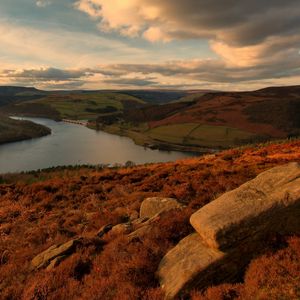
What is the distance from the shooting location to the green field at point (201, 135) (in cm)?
12938

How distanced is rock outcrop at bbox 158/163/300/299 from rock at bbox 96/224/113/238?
14.0 feet

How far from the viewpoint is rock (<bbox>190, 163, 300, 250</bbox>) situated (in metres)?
8.34

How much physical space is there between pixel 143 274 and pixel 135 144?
131111 mm

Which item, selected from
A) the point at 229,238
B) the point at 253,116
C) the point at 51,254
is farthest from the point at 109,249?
the point at 253,116

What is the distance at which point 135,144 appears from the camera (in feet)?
Result: 458

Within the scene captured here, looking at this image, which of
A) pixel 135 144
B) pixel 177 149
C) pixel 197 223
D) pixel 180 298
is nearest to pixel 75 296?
pixel 180 298

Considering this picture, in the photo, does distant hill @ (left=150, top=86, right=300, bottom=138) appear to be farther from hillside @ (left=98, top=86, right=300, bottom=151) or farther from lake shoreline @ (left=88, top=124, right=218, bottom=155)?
lake shoreline @ (left=88, top=124, right=218, bottom=155)

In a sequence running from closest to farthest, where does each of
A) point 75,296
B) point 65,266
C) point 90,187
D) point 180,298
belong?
point 180,298
point 75,296
point 65,266
point 90,187

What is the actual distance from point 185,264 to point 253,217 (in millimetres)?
2371

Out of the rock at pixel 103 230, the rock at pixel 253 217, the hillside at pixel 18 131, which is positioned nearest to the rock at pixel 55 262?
the rock at pixel 103 230

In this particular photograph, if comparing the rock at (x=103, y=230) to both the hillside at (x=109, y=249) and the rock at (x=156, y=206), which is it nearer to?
the hillside at (x=109, y=249)

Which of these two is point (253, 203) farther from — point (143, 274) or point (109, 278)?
point (109, 278)

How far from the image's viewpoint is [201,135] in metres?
140

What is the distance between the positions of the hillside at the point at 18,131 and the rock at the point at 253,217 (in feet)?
498
